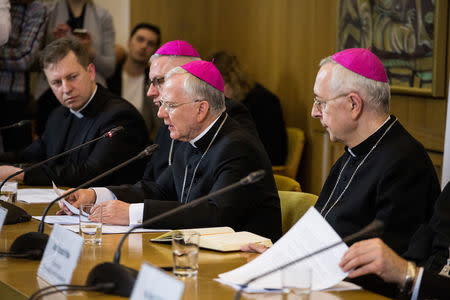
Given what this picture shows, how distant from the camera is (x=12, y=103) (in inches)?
244

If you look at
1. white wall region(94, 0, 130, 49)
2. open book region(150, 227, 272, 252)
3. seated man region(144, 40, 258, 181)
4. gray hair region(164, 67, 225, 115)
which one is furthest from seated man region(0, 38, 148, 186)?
white wall region(94, 0, 130, 49)

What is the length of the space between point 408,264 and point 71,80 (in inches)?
114

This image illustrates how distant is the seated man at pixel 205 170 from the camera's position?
2.99 m

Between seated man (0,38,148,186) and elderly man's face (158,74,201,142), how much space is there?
3.40 ft

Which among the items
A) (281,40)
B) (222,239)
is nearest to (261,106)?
(281,40)

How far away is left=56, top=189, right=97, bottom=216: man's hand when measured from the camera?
3243 mm

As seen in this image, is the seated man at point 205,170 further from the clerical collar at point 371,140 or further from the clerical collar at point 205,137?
the clerical collar at point 371,140

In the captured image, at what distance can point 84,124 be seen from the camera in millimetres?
4641

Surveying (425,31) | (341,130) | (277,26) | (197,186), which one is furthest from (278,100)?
(341,130)

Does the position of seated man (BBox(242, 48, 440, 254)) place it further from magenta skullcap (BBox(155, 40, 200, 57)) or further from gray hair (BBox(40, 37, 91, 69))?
gray hair (BBox(40, 37, 91, 69))

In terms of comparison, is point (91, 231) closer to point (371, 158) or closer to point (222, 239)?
point (222, 239)

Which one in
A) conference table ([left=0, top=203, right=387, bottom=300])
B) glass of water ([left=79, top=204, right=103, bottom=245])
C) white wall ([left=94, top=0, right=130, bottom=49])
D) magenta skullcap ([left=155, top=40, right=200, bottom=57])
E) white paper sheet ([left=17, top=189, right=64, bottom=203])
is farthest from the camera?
white wall ([left=94, top=0, right=130, bottom=49])

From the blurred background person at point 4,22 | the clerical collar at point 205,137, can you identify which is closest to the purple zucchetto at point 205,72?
the clerical collar at point 205,137

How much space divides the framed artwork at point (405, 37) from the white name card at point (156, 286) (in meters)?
3.43
